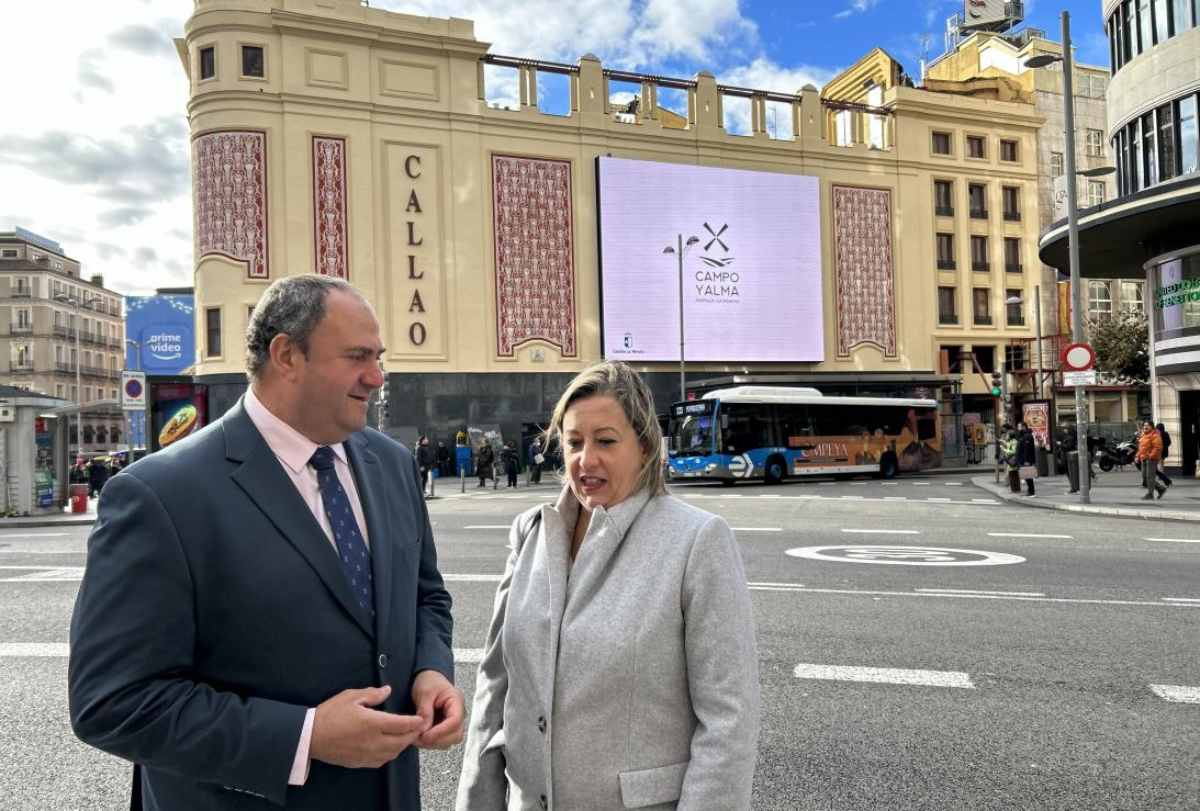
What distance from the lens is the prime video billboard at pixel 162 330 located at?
3875 cm

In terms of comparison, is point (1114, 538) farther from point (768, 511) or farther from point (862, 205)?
→ point (862, 205)

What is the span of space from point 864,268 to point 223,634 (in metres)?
46.5

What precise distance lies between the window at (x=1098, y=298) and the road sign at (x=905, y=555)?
4610cm

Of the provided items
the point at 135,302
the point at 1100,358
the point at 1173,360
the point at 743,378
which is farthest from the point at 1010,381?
the point at 135,302

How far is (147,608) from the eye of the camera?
6.20 feet

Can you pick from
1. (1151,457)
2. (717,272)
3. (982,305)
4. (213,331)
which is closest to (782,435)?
(1151,457)

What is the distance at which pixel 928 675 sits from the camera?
5.82 meters

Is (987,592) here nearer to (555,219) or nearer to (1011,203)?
(555,219)

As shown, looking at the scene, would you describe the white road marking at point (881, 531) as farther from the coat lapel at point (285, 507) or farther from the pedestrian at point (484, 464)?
the pedestrian at point (484, 464)

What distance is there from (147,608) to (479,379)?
36.9 metres

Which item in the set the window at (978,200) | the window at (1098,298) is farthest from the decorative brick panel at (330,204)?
the window at (1098,298)

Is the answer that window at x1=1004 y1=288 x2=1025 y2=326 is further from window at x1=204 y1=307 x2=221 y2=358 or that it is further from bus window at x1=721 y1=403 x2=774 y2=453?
window at x1=204 y1=307 x2=221 y2=358

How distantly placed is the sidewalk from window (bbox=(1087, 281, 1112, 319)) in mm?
28128

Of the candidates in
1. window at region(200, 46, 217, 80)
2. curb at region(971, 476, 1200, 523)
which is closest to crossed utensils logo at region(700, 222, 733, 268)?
window at region(200, 46, 217, 80)
